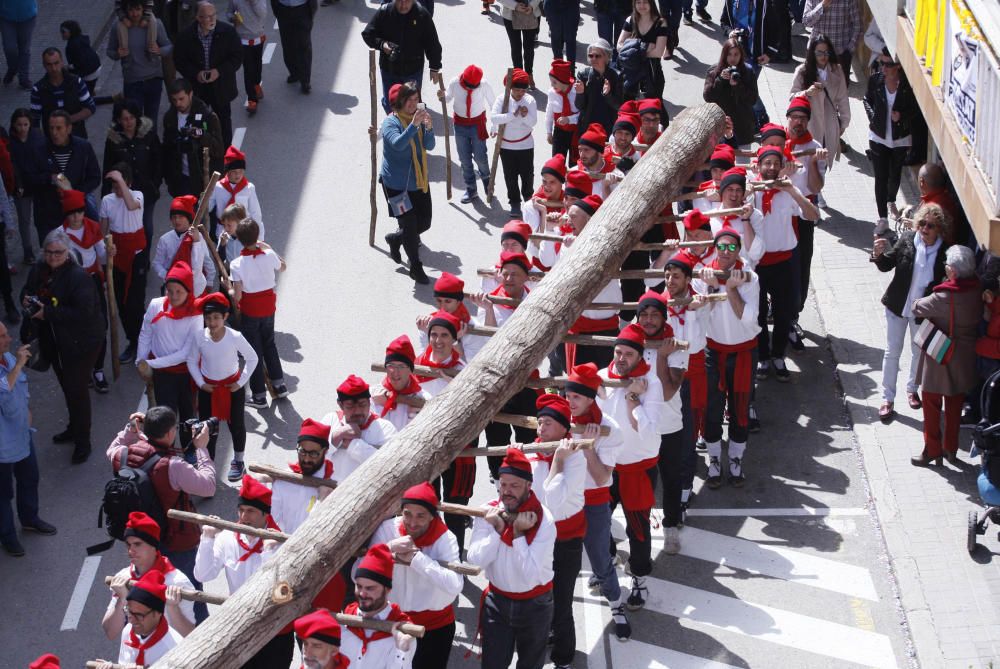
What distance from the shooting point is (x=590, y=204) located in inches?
492

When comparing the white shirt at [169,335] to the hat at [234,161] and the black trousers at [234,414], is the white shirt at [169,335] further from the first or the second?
the hat at [234,161]

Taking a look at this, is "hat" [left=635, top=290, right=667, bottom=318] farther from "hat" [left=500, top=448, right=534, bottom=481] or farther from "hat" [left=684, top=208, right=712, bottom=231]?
"hat" [left=500, top=448, right=534, bottom=481]

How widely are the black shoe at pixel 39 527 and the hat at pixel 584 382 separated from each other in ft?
14.3

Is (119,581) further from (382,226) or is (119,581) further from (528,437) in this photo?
(382,226)

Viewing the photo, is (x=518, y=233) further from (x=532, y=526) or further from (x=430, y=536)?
(x=430, y=536)

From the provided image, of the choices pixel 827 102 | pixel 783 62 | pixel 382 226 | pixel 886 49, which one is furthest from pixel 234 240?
pixel 783 62

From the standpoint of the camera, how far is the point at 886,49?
15.6m

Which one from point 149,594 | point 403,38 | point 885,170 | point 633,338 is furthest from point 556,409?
point 403,38

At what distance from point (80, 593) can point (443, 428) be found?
306 cm

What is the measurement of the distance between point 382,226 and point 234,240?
3.17 meters

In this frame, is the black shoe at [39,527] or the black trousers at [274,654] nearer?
the black trousers at [274,654]

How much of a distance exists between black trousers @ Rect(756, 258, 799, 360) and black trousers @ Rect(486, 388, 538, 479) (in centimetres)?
248

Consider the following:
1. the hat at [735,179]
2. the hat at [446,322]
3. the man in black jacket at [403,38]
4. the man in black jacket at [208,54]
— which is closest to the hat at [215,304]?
the hat at [446,322]

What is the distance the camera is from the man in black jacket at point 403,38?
16.6 metres
